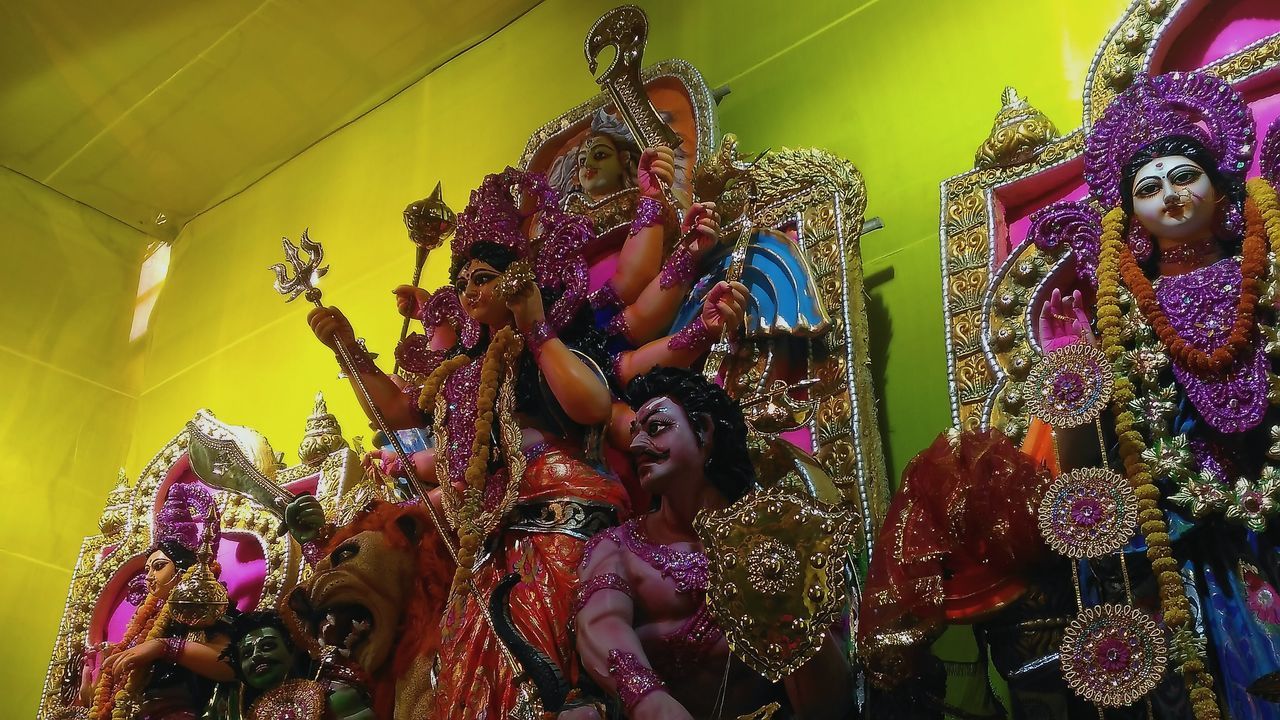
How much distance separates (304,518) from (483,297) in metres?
0.60

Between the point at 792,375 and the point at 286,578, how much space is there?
143cm

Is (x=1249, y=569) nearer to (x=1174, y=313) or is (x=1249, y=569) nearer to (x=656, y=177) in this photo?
(x=1174, y=313)

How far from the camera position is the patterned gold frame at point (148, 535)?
3.27 meters

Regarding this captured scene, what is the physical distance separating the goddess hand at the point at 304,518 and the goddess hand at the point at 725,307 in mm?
922

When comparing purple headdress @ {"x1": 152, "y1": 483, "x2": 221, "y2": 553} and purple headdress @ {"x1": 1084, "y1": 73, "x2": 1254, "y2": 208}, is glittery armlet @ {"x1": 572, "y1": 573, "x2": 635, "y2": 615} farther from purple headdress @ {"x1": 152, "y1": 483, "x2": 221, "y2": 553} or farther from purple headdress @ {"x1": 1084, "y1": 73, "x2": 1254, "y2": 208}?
purple headdress @ {"x1": 152, "y1": 483, "x2": 221, "y2": 553}

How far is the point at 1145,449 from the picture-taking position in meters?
1.88

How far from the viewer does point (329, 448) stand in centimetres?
339

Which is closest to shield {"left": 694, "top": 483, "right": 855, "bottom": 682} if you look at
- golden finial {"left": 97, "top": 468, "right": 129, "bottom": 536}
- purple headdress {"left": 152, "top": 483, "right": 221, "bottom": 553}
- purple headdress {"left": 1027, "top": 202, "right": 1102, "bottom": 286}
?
purple headdress {"left": 1027, "top": 202, "right": 1102, "bottom": 286}

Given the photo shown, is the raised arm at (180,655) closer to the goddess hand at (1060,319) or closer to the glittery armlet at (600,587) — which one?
the glittery armlet at (600,587)

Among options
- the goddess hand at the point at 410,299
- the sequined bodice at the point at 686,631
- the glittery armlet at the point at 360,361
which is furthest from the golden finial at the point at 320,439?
the sequined bodice at the point at 686,631

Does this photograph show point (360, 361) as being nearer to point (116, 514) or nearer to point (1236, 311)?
point (116, 514)

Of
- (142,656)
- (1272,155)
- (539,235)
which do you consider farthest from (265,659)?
(1272,155)

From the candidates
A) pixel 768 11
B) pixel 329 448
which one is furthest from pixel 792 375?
pixel 329 448

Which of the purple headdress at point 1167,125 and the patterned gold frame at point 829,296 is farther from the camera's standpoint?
the patterned gold frame at point 829,296
